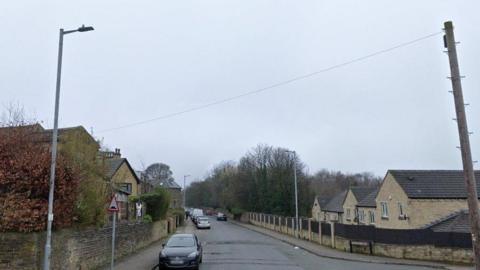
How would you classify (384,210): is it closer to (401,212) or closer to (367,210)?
(401,212)

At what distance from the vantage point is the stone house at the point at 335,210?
208ft

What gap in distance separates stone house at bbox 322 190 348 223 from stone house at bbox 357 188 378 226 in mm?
11368

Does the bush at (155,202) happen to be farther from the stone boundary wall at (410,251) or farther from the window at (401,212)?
the window at (401,212)

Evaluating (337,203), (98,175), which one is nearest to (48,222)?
(98,175)

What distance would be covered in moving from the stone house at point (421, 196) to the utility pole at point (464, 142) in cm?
2229

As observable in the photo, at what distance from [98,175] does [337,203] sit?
52881 mm

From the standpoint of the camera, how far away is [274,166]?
82062mm

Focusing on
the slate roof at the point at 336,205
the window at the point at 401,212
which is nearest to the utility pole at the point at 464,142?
the window at the point at 401,212

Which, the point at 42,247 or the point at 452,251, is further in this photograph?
the point at 452,251

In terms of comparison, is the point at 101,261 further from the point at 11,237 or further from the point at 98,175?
the point at 11,237

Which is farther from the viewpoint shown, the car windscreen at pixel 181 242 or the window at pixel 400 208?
the window at pixel 400 208

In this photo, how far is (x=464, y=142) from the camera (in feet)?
38.4

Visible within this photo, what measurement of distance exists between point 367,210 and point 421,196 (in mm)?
15561

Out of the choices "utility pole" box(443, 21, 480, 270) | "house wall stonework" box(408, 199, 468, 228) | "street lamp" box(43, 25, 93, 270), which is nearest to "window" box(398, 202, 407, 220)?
"house wall stonework" box(408, 199, 468, 228)
